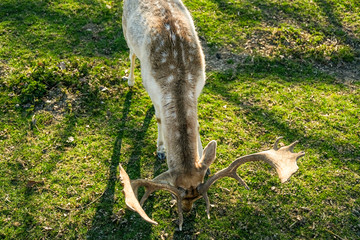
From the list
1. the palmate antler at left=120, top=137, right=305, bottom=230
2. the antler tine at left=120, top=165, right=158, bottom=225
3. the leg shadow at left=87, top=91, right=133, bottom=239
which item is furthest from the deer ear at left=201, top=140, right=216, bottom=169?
the leg shadow at left=87, top=91, right=133, bottom=239

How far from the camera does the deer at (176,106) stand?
4.37m

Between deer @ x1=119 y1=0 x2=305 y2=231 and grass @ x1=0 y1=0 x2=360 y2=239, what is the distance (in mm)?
1421

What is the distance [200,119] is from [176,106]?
2783 millimetres

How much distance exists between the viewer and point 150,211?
588 centimetres

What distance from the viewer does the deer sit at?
14.3 ft

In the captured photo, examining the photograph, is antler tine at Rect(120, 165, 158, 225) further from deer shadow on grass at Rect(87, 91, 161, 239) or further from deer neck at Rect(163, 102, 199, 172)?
deer shadow on grass at Rect(87, 91, 161, 239)

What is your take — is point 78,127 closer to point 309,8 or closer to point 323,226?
point 323,226

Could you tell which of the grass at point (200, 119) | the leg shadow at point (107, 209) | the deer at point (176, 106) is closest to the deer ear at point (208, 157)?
the deer at point (176, 106)

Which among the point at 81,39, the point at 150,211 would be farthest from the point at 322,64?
the point at 81,39

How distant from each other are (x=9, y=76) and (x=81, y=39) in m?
2.45

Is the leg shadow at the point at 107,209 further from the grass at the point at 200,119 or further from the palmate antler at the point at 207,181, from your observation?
the palmate antler at the point at 207,181

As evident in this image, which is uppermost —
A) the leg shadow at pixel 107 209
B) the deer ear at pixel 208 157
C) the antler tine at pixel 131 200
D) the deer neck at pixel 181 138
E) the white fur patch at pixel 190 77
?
the white fur patch at pixel 190 77

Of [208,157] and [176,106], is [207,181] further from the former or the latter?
[176,106]

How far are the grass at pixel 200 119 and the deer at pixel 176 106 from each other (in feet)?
4.66
